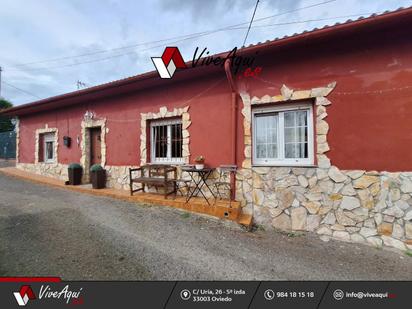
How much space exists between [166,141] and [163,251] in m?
3.29

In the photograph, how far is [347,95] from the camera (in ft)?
11.9

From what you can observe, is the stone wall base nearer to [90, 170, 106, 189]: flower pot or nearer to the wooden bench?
the wooden bench

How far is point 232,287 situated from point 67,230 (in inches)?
121

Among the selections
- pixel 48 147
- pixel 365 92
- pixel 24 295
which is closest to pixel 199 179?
pixel 24 295

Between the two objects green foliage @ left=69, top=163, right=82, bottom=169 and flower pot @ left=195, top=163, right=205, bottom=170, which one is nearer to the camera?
flower pot @ left=195, top=163, right=205, bottom=170

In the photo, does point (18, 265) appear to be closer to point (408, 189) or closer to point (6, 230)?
point (6, 230)

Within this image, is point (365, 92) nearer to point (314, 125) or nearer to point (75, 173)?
point (314, 125)

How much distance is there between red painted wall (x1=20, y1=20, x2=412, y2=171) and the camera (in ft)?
11.0

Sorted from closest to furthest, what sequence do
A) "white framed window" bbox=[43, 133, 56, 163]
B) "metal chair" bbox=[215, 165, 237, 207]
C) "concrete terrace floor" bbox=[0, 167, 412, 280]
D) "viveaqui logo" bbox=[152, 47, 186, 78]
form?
"concrete terrace floor" bbox=[0, 167, 412, 280] → "metal chair" bbox=[215, 165, 237, 207] → "viveaqui logo" bbox=[152, 47, 186, 78] → "white framed window" bbox=[43, 133, 56, 163]

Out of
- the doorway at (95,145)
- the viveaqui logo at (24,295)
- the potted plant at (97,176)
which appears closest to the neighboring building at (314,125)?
the potted plant at (97,176)

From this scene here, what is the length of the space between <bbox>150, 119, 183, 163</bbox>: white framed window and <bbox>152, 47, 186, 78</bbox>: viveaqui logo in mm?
1260

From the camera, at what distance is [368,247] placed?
3.37 meters

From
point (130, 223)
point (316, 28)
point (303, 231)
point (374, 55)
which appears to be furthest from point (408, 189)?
point (130, 223)

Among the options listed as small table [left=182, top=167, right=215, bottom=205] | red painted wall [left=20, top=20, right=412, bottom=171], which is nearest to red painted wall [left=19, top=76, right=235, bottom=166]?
red painted wall [left=20, top=20, right=412, bottom=171]
